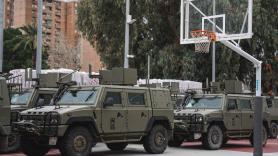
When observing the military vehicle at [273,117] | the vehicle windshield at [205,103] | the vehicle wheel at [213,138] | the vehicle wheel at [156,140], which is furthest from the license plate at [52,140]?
the military vehicle at [273,117]

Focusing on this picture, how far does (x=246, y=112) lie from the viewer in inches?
784

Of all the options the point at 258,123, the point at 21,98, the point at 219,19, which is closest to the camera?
the point at 258,123

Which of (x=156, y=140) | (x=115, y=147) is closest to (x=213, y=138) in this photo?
(x=156, y=140)

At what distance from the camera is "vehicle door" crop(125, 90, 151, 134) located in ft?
51.9

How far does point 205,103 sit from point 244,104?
5.86 ft

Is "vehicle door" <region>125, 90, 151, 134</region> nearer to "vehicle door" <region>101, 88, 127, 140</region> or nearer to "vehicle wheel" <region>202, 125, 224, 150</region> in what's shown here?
"vehicle door" <region>101, 88, 127, 140</region>

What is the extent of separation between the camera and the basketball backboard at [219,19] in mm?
19672

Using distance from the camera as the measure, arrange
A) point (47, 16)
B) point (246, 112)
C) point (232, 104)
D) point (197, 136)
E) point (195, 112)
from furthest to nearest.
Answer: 1. point (47, 16)
2. point (246, 112)
3. point (232, 104)
4. point (195, 112)
5. point (197, 136)

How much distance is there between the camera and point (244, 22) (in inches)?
777

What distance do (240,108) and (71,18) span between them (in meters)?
107

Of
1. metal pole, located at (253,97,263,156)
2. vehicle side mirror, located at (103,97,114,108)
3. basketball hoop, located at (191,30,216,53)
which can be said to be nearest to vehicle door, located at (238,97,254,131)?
basketball hoop, located at (191,30,216,53)

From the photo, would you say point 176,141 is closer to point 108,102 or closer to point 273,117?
point 108,102

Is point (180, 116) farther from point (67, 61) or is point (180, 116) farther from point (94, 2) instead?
point (67, 61)

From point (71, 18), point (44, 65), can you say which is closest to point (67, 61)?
point (44, 65)
